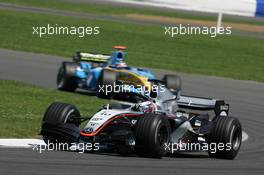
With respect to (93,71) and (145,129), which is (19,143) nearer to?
(145,129)

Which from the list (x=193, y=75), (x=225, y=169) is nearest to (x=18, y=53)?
(x=193, y=75)

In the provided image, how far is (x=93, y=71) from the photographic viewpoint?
21.5 m

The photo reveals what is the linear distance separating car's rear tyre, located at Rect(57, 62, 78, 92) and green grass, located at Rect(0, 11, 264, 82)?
6.50 metres

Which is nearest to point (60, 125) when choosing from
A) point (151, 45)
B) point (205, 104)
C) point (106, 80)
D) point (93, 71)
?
point (205, 104)

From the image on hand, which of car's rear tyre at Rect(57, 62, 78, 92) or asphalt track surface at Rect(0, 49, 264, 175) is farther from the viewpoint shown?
car's rear tyre at Rect(57, 62, 78, 92)

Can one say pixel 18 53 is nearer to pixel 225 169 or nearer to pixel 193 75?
pixel 193 75

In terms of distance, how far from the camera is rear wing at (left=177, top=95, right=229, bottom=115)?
47.4 ft

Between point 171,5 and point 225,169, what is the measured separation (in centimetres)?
3056

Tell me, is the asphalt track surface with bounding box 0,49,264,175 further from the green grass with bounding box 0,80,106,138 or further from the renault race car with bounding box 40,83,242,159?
the green grass with bounding box 0,80,106,138

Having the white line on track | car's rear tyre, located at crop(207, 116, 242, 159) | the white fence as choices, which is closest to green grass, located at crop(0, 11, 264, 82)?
the white fence

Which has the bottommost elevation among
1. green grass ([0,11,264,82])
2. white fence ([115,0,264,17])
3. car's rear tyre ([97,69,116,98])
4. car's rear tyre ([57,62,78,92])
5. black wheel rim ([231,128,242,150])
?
green grass ([0,11,264,82])

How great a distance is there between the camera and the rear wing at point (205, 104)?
14453mm

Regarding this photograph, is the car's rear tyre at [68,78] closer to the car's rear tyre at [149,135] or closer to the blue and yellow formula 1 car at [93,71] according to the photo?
the blue and yellow formula 1 car at [93,71]

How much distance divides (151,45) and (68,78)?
1295 centimetres
